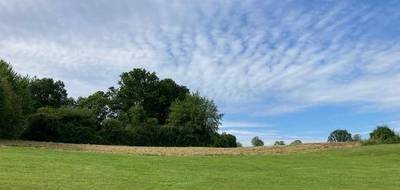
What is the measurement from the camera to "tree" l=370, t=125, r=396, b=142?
41.4m

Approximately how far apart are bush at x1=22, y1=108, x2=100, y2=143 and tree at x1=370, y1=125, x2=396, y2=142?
2756cm

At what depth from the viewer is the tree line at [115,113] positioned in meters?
52.5

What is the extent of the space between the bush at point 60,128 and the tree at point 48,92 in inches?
830

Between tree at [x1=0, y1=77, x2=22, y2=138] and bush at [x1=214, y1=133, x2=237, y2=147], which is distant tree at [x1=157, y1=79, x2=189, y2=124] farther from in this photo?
tree at [x1=0, y1=77, x2=22, y2=138]

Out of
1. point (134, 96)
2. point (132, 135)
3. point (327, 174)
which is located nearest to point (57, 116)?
point (132, 135)

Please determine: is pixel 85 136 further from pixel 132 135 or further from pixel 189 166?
pixel 189 166

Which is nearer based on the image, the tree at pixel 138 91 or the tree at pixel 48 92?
the tree at pixel 48 92

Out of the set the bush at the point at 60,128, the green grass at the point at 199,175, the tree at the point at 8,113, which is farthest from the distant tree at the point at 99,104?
the green grass at the point at 199,175

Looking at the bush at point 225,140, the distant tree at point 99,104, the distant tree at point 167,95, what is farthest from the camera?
the distant tree at point 167,95

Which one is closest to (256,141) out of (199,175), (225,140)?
(225,140)

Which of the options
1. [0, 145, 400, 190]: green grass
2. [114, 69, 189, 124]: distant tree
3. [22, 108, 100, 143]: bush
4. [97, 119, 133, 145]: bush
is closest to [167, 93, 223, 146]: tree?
[97, 119, 133, 145]: bush

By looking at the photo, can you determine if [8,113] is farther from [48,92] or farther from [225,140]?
[48,92]

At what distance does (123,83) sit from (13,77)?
33217 mm

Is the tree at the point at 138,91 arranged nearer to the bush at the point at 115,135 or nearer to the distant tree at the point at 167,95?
the distant tree at the point at 167,95
